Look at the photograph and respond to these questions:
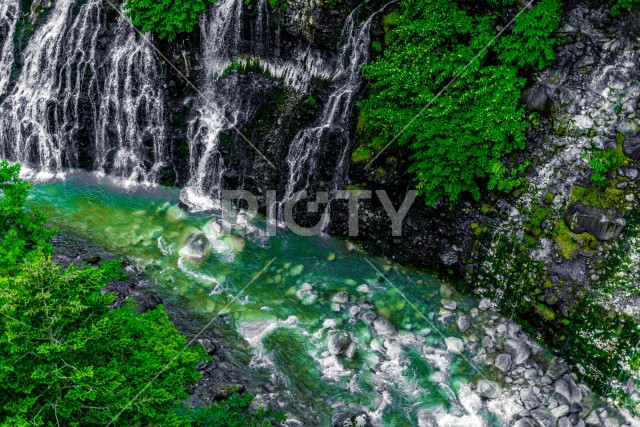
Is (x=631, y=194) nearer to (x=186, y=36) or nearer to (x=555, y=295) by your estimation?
(x=555, y=295)

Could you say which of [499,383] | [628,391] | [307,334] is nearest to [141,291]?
[307,334]

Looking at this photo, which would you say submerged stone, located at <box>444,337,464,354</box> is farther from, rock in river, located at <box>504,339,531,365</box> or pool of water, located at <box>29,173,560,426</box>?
rock in river, located at <box>504,339,531,365</box>

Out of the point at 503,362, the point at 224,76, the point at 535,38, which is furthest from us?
the point at 224,76

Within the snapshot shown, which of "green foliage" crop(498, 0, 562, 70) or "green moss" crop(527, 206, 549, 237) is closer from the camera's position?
"green foliage" crop(498, 0, 562, 70)

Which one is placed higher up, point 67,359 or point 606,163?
point 606,163

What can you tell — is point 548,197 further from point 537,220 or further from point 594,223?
point 594,223

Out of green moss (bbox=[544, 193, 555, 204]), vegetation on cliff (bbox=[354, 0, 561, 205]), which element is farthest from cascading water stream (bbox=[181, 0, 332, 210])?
green moss (bbox=[544, 193, 555, 204])

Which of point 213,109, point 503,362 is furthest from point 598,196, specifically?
point 213,109
